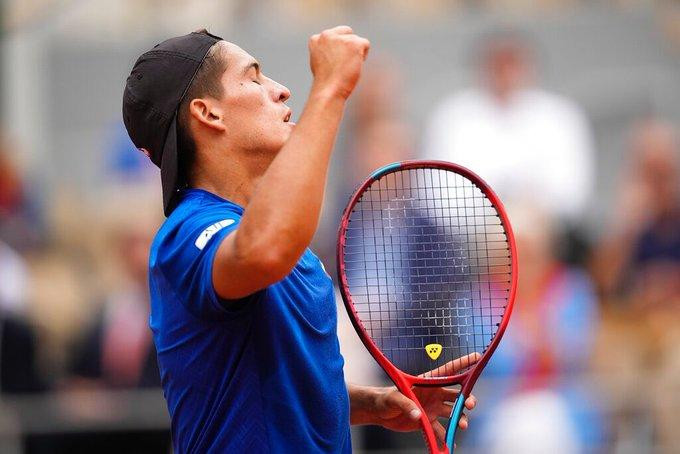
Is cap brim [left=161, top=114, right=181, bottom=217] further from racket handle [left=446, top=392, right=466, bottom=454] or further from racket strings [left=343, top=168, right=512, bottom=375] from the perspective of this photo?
racket handle [left=446, top=392, right=466, bottom=454]

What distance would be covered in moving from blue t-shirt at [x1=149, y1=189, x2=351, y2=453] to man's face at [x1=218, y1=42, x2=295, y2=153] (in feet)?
0.63

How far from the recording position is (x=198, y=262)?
3236 mm

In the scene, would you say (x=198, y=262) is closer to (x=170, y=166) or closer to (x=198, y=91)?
(x=170, y=166)

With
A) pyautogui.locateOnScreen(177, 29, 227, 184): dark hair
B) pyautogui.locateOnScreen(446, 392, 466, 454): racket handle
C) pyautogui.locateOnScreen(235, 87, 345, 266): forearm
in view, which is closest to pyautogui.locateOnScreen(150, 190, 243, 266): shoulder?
pyautogui.locateOnScreen(177, 29, 227, 184): dark hair

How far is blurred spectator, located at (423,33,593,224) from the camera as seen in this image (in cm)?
878

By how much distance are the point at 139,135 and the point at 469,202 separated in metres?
3.50

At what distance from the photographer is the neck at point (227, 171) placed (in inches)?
142

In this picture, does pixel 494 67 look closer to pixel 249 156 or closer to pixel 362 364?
pixel 362 364

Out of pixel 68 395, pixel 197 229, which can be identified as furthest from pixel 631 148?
pixel 197 229

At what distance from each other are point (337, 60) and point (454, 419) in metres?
1.08

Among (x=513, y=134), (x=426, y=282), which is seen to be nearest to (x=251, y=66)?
(x=426, y=282)

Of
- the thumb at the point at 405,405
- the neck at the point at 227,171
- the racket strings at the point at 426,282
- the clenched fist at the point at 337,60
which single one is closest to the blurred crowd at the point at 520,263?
the racket strings at the point at 426,282

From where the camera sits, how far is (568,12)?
9938 millimetres

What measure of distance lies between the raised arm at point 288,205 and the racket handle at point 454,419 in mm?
832
